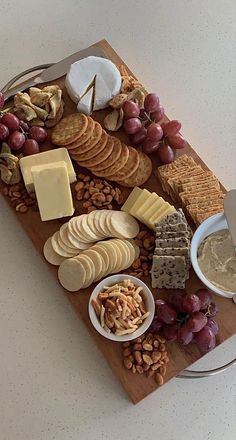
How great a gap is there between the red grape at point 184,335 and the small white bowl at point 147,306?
0.21 feet

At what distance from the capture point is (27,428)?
4.34ft

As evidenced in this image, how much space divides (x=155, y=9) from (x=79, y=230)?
2.25 feet

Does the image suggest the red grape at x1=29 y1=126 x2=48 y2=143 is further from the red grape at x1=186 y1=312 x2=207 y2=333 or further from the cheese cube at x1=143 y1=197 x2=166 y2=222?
the red grape at x1=186 y1=312 x2=207 y2=333

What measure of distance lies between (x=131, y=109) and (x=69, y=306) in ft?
1.50

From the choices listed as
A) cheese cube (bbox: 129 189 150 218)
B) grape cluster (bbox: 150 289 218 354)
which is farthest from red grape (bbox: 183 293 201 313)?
cheese cube (bbox: 129 189 150 218)

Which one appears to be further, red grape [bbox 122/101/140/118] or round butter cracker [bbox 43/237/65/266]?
red grape [bbox 122/101/140/118]

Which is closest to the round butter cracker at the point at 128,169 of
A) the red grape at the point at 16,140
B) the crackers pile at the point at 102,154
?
the crackers pile at the point at 102,154

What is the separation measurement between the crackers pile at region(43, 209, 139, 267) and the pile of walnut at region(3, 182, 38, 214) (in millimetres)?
87

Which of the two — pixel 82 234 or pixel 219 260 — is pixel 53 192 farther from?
pixel 219 260

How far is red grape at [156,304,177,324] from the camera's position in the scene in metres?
1.33

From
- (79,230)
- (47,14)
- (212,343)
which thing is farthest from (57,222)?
(47,14)

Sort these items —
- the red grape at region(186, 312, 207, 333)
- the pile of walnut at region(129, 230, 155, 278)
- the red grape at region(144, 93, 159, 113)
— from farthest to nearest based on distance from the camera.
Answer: the red grape at region(144, 93, 159, 113) → the pile of walnut at region(129, 230, 155, 278) → the red grape at region(186, 312, 207, 333)

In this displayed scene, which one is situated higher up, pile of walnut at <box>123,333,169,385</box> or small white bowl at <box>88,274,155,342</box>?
small white bowl at <box>88,274,155,342</box>

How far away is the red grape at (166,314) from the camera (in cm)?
133
